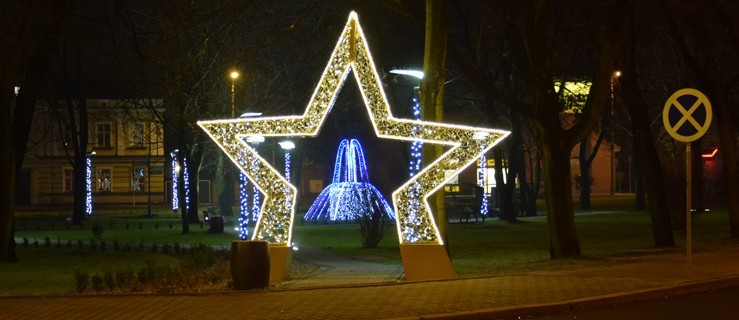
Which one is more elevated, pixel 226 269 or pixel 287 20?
→ pixel 287 20

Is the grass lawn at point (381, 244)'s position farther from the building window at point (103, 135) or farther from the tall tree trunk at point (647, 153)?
the building window at point (103, 135)

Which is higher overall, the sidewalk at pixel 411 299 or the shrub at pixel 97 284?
the shrub at pixel 97 284

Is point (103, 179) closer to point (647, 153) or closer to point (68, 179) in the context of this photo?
point (68, 179)

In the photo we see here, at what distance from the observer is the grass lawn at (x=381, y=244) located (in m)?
22.7

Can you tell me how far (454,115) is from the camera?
62.3 m

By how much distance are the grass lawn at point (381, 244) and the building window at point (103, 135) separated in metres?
29.6

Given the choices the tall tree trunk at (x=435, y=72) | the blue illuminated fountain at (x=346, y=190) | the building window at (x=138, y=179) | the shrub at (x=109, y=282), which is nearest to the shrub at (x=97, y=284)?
the shrub at (x=109, y=282)

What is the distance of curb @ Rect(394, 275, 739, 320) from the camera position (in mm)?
13141

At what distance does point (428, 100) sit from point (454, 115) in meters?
42.8

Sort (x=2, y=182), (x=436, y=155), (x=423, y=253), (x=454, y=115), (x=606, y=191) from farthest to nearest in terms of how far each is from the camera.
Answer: (x=606, y=191), (x=454, y=115), (x=2, y=182), (x=436, y=155), (x=423, y=253)

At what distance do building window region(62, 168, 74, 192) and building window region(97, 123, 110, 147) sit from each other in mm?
3812

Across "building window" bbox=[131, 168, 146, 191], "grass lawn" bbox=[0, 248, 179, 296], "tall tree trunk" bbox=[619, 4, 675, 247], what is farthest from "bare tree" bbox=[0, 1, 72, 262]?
"building window" bbox=[131, 168, 146, 191]

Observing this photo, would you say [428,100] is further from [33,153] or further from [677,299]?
[33,153]

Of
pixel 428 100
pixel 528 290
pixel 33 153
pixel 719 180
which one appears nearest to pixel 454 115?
pixel 719 180
